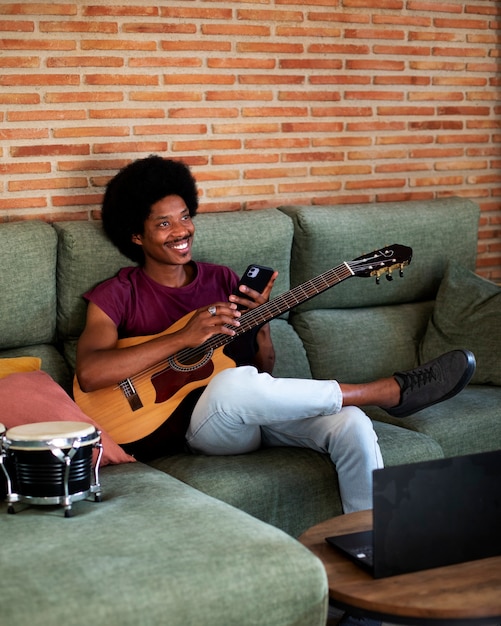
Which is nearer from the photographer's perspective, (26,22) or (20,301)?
(20,301)

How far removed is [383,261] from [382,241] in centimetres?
47

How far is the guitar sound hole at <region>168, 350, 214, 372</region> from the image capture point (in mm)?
2893

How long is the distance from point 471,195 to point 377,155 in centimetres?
54

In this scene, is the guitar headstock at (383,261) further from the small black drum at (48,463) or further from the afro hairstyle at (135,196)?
the small black drum at (48,463)

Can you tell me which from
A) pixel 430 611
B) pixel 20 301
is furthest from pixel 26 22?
pixel 430 611

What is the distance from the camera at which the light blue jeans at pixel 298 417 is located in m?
2.63

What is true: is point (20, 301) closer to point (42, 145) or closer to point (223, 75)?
point (42, 145)

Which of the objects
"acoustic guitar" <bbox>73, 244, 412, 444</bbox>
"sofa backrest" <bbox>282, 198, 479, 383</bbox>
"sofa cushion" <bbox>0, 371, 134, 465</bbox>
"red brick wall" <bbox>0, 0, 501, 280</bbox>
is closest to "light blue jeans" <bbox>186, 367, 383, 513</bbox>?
"acoustic guitar" <bbox>73, 244, 412, 444</bbox>

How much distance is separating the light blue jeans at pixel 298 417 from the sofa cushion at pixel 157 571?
21.2 inches

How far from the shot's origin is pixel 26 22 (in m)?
3.26

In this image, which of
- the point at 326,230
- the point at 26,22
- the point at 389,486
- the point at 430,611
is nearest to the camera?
the point at 430,611

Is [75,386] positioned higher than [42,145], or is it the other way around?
[42,145]

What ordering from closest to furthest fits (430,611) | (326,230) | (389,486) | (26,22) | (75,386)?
1. (430,611)
2. (389,486)
3. (75,386)
4. (26,22)
5. (326,230)

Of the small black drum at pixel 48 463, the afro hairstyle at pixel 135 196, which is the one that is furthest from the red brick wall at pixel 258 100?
the small black drum at pixel 48 463
